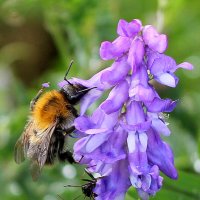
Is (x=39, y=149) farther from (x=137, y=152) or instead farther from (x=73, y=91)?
(x=137, y=152)

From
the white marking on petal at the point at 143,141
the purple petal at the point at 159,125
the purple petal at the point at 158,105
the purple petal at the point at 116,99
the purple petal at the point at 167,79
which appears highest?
the purple petal at the point at 167,79

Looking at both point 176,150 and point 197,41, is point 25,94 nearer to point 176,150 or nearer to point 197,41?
point 176,150

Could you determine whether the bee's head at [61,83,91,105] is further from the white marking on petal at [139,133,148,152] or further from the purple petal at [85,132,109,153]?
the white marking on petal at [139,133,148,152]

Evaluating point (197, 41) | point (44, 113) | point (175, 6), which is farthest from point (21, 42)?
point (44, 113)

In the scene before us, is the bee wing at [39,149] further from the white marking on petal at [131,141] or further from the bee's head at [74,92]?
the white marking on petal at [131,141]

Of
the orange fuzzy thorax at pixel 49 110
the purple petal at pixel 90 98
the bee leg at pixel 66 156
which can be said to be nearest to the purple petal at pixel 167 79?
the purple petal at pixel 90 98

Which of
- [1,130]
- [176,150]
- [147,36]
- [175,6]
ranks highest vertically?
[175,6]

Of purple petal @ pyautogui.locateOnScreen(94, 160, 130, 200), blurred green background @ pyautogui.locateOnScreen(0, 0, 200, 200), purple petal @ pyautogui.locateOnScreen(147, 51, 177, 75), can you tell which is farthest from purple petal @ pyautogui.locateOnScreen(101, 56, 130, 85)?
blurred green background @ pyautogui.locateOnScreen(0, 0, 200, 200)
